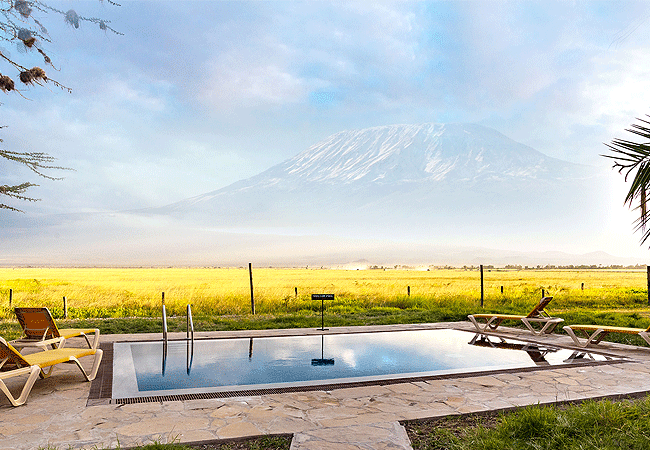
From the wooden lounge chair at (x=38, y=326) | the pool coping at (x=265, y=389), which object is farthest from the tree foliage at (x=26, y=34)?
the pool coping at (x=265, y=389)

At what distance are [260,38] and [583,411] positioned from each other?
343 ft

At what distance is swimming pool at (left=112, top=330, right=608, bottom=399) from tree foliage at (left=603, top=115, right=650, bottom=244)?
317 cm

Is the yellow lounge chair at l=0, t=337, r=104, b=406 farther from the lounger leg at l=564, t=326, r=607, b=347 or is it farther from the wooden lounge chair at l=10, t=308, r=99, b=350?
the lounger leg at l=564, t=326, r=607, b=347

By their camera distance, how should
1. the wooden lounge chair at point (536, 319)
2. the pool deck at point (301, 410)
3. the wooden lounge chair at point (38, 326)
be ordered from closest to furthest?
the pool deck at point (301, 410) → the wooden lounge chair at point (38, 326) → the wooden lounge chair at point (536, 319)

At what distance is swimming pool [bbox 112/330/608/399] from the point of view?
5.56 m

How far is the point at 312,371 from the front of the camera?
20.1 feet

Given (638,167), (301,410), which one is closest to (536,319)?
(301,410)

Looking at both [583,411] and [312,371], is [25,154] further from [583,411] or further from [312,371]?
[583,411]

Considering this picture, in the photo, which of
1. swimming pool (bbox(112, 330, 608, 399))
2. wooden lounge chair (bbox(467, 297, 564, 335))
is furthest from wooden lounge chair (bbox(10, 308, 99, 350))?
wooden lounge chair (bbox(467, 297, 564, 335))

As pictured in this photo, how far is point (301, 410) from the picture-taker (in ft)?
14.6

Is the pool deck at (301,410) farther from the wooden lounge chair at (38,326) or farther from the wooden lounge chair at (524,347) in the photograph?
the wooden lounge chair at (524,347)

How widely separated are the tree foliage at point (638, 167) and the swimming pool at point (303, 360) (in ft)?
10.4

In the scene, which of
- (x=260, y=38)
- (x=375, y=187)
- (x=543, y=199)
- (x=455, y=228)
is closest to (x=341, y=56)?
(x=260, y=38)

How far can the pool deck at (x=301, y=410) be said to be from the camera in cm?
372
